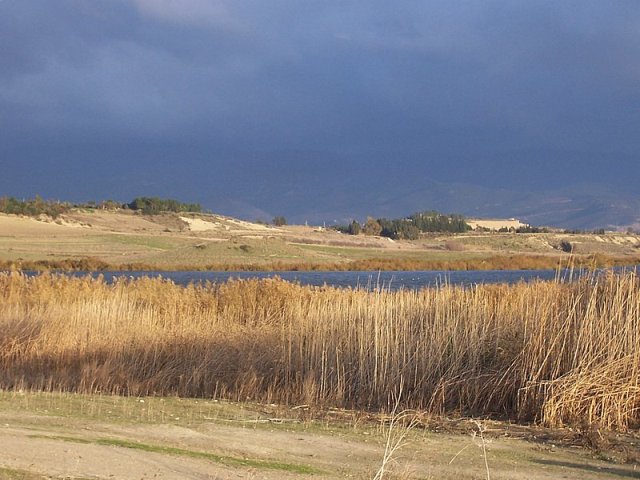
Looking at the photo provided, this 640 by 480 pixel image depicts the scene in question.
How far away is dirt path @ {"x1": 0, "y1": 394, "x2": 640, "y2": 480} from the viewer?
32.7ft

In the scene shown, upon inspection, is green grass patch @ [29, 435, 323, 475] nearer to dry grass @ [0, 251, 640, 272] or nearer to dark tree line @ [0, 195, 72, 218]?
dry grass @ [0, 251, 640, 272]

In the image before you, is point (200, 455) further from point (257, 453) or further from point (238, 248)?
point (238, 248)

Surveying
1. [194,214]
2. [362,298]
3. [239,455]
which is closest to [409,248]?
[194,214]

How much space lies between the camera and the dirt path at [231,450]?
9.95m

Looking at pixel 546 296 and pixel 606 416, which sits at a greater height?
pixel 546 296

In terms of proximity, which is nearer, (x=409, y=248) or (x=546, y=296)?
(x=546, y=296)

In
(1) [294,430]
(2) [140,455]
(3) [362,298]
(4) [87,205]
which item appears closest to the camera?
(2) [140,455]

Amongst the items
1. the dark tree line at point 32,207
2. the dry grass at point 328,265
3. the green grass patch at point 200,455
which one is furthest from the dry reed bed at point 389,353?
the dark tree line at point 32,207

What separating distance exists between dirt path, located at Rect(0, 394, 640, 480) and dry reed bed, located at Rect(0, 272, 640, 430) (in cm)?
235

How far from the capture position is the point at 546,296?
1681 centimetres

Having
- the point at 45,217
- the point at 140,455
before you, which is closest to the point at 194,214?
the point at 45,217

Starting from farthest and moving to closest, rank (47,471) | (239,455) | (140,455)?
(239,455)
(140,455)
(47,471)

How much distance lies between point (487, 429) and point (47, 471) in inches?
286

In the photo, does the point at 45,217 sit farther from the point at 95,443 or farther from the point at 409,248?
the point at 95,443
